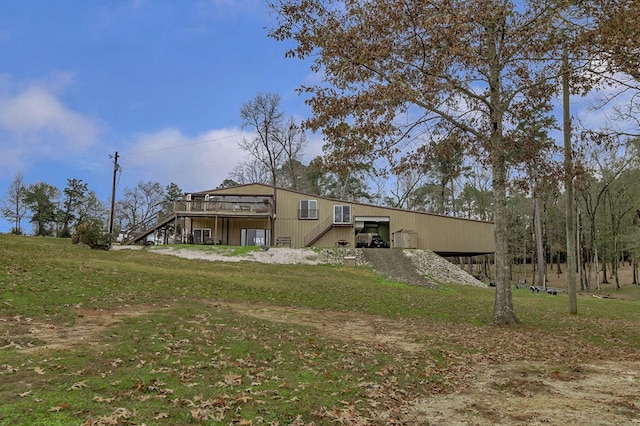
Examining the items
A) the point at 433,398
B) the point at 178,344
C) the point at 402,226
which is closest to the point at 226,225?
the point at 402,226

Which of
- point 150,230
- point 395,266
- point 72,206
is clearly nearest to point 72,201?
point 72,206

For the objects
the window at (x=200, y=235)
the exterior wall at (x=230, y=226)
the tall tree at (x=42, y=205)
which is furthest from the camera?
the tall tree at (x=42, y=205)

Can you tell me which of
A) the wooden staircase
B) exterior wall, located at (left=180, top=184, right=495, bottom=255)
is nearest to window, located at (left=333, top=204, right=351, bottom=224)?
exterior wall, located at (left=180, top=184, right=495, bottom=255)

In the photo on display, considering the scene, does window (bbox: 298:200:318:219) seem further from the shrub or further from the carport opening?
the shrub

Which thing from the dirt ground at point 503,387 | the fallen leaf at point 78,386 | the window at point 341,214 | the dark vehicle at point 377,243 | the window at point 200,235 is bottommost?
the dirt ground at point 503,387

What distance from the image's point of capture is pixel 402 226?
32.8m

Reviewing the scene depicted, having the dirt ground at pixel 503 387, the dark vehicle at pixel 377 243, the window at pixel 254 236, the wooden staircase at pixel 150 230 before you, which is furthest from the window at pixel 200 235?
the dirt ground at pixel 503 387

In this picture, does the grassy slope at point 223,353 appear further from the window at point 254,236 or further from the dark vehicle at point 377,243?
the window at point 254,236

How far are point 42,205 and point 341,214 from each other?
37.8 meters

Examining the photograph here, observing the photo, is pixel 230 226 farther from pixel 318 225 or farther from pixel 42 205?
pixel 42 205

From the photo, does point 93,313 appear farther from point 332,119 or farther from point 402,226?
point 402,226

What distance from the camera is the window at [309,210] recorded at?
3331cm

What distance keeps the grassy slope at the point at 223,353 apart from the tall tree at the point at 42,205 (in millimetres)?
41315

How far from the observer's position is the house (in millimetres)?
32750
